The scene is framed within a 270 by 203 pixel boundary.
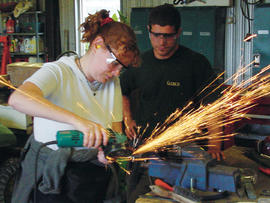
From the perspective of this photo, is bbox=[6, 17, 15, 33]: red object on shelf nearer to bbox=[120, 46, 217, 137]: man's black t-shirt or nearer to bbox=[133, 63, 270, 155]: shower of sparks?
bbox=[133, 63, 270, 155]: shower of sparks

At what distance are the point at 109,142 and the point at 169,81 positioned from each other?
4.07 feet

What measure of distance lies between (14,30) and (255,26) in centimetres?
567

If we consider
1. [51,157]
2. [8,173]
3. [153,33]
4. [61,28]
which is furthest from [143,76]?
[61,28]

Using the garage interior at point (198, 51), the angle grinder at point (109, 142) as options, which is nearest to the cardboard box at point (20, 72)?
the garage interior at point (198, 51)

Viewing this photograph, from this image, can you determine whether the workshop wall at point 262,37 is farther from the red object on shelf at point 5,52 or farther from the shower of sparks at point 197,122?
the red object on shelf at point 5,52

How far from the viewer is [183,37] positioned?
5863mm

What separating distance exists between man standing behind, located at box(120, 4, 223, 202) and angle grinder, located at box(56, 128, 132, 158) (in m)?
1.01

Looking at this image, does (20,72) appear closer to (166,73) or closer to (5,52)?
(166,73)

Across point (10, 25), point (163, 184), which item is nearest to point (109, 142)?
point (163, 184)

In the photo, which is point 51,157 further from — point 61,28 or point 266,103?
point 61,28

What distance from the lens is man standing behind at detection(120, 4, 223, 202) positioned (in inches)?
109

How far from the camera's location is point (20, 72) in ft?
12.7

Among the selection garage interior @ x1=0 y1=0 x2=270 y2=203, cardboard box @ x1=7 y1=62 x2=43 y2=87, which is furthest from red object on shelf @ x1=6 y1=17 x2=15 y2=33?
cardboard box @ x1=7 y1=62 x2=43 y2=87

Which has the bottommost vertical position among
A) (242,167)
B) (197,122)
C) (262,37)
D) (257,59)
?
(242,167)
